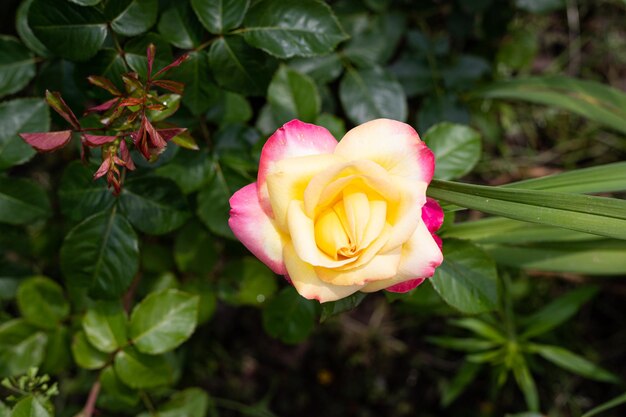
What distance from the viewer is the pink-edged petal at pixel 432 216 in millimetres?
951

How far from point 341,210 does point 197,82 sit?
493mm

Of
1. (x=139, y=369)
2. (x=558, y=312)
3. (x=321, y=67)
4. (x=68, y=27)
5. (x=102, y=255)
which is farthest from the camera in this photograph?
(x=558, y=312)

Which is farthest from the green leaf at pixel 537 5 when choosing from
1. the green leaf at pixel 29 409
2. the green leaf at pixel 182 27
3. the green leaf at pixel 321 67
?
the green leaf at pixel 29 409

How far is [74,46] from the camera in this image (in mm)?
1120

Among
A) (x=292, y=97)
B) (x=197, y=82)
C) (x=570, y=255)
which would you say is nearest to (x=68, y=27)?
(x=197, y=82)

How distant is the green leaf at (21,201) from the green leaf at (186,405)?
0.57m

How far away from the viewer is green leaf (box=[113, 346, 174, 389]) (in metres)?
1.33

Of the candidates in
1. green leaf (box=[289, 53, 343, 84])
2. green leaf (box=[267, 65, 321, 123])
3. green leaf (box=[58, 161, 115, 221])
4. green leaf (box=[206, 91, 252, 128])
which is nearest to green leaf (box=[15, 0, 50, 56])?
green leaf (box=[58, 161, 115, 221])

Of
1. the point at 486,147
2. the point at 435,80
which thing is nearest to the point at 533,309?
the point at 486,147

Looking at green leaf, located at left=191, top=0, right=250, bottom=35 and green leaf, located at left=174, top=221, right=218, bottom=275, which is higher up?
green leaf, located at left=191, top=0, right=250, bottom=35

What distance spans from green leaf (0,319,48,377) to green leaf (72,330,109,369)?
114 millimetres

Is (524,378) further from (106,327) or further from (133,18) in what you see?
(133,18)

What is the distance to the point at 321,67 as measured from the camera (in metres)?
1.58

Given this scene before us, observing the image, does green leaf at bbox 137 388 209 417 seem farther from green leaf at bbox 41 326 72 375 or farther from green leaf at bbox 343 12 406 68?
green leaf at bbox 343 12 406 68
